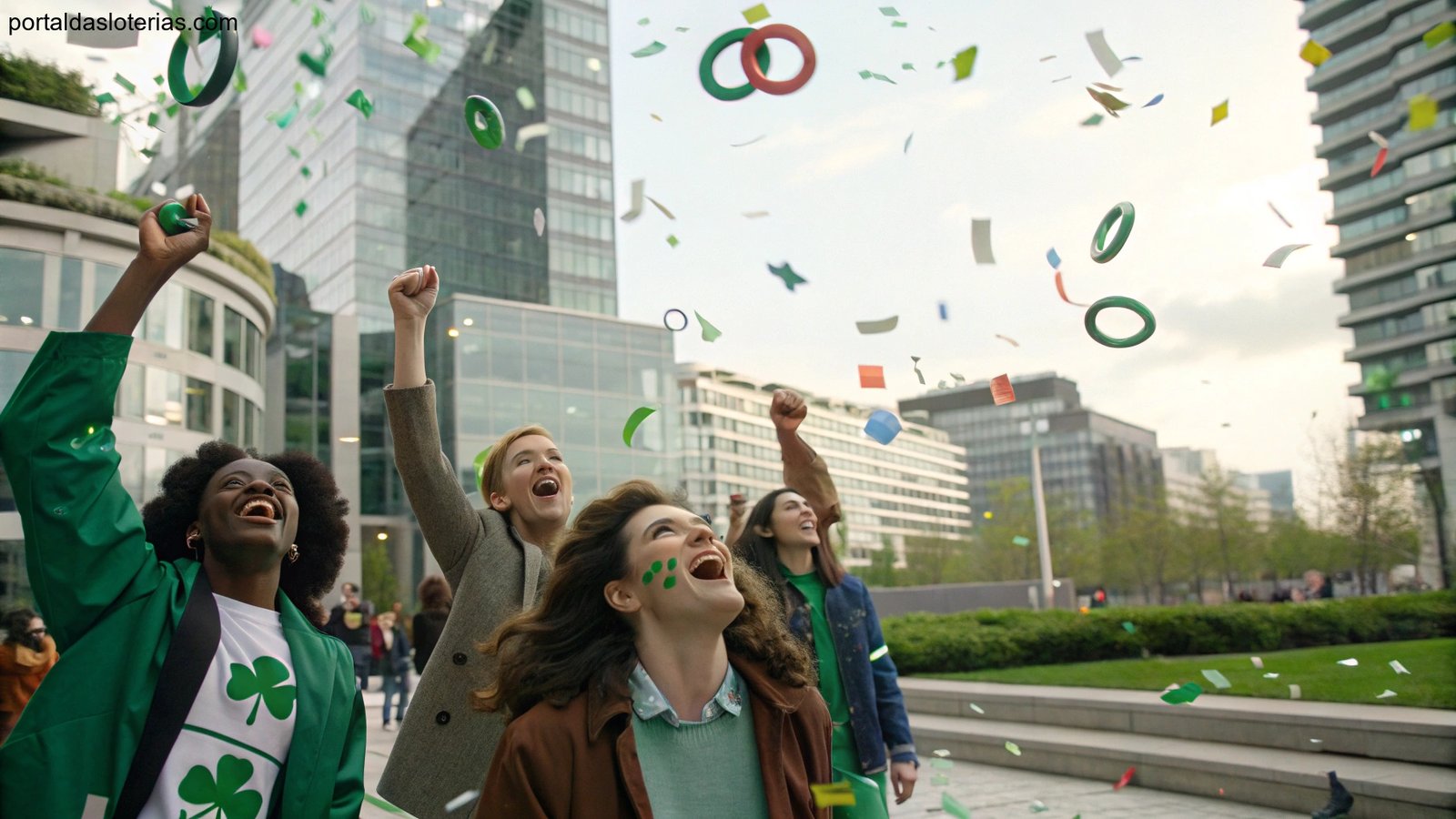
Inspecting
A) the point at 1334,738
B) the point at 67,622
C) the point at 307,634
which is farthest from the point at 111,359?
the point at 1334,738

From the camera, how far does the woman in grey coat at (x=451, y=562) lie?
9.25ft

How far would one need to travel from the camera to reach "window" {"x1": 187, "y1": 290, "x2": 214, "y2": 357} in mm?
27000

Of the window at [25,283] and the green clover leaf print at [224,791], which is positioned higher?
the window at [25,283]

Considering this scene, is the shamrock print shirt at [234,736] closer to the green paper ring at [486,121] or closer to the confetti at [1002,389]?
the green paper ring at [486,121]

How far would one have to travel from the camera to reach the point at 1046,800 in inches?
316

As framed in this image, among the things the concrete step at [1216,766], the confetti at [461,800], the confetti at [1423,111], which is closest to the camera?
the confetti at [461,800]

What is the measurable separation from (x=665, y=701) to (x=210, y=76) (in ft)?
6.52

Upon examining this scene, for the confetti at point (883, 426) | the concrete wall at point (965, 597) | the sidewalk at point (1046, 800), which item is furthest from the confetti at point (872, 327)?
the concrete wall at point (965, 597)

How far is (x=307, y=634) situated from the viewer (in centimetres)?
242

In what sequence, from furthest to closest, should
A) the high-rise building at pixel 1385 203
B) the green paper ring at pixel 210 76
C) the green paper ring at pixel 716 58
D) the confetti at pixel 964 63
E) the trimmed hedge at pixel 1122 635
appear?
1. the high-rise building at pixel 1385 203
2. the trimmed hedge at pixel 1122 635
3. the confetti at pixel 964 63
4. the green paper ring at pixel 716 58
5. the green paper ring at pixel 210 76

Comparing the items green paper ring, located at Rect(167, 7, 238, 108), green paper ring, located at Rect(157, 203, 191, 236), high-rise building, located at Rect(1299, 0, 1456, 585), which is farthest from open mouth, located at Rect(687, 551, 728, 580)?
high-rise building, located at Rect(1299, 0, 1456, 585)

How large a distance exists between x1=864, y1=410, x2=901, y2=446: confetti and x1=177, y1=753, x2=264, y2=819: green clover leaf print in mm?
2465

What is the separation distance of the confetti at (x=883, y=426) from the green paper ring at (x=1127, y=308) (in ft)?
2.67

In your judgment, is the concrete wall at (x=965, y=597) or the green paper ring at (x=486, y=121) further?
the concrete wall at (x=965, y=597)
